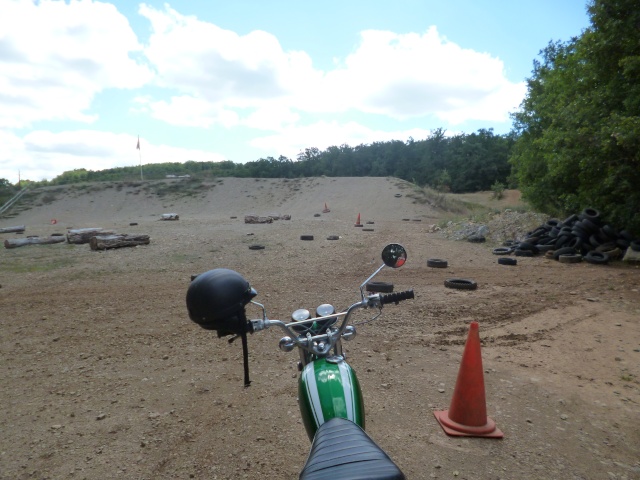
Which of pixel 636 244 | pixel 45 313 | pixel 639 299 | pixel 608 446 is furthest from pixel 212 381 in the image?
pixel 636 244

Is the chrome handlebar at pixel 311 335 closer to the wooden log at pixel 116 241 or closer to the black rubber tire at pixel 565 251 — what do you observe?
the black rubber tire at pixel 565 251

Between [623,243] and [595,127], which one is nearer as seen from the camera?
[595,127]

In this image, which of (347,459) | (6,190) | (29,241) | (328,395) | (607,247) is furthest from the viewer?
(6,190)

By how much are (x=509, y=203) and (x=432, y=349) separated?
4143 cm

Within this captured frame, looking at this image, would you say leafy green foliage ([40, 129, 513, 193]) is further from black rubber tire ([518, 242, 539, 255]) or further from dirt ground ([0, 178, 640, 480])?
dirt ground ([0, 178, 640, 480])

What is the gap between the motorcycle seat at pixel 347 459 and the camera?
155 centimetres

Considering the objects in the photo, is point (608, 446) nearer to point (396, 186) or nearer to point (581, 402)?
point (581, 402)

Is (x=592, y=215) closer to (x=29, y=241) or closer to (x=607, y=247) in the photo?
(x=607, y=247)

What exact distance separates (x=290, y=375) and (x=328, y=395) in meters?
2.55

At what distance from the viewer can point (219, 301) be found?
91.6 inches

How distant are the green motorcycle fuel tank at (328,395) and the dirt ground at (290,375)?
1.13m

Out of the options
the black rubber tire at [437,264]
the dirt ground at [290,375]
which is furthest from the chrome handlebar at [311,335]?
the black rubber tire at [437,264]

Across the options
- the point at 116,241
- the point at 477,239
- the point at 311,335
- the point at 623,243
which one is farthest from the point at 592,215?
the point at 116,241

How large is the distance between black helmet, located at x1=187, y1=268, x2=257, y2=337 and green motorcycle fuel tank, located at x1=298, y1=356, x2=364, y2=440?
1.45 feet
